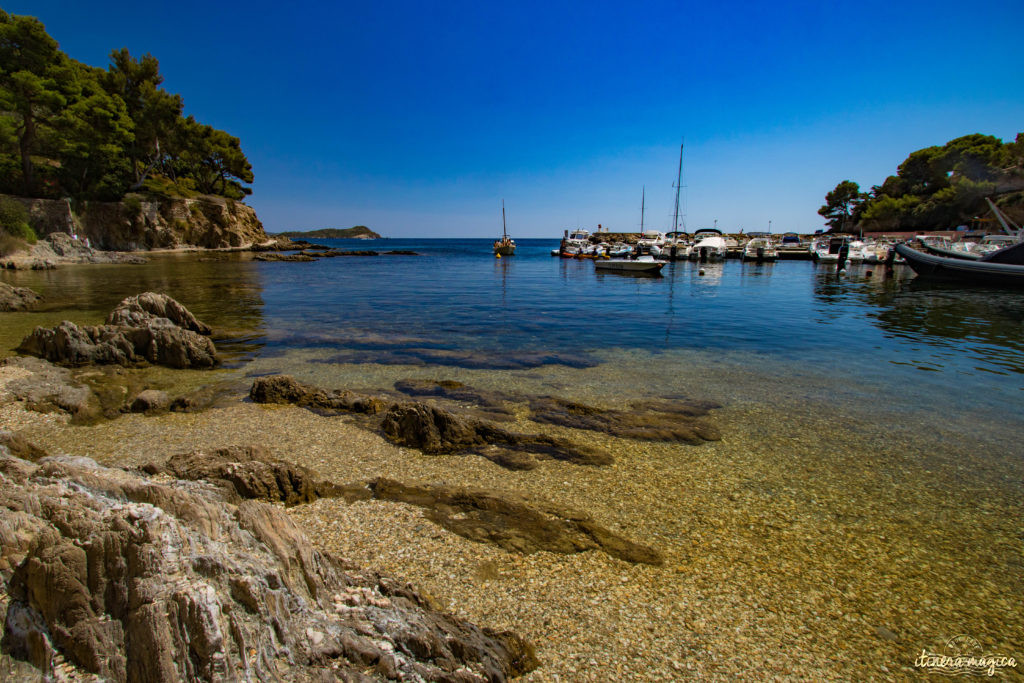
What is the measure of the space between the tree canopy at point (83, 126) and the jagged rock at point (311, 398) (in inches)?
2197

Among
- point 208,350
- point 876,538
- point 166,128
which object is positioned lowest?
point 876,538

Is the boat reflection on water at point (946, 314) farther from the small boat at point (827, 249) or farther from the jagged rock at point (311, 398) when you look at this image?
the small boat at point (827, 249)

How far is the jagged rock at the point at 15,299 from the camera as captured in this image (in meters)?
17.1

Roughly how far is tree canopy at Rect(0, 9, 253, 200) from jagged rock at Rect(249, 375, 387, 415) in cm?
5582

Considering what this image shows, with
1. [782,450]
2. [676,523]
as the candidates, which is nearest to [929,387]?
[782,450]

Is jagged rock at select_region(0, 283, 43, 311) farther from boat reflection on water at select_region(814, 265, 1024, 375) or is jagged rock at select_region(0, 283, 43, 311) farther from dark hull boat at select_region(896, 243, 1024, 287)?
dark hull boat at select_region(896, 243, 1024, 287)

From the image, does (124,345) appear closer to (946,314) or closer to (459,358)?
(459,358)

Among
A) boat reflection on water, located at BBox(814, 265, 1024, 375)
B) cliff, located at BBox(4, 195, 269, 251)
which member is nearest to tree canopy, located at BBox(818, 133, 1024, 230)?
boat reflection on water, located at BBox(814, 265, 1024, 375)

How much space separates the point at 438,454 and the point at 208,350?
8.27 meters

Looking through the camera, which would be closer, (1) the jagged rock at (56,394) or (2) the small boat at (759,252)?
(1) the jagged rock at (56,394)

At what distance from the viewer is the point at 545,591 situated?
13.3ft

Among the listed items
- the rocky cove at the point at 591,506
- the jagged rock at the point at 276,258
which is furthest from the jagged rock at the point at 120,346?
the jagged rock at the point at 276,258

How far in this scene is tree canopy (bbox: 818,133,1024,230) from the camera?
75812 mm

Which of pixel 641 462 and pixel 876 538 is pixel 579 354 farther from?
pixel 876 538
